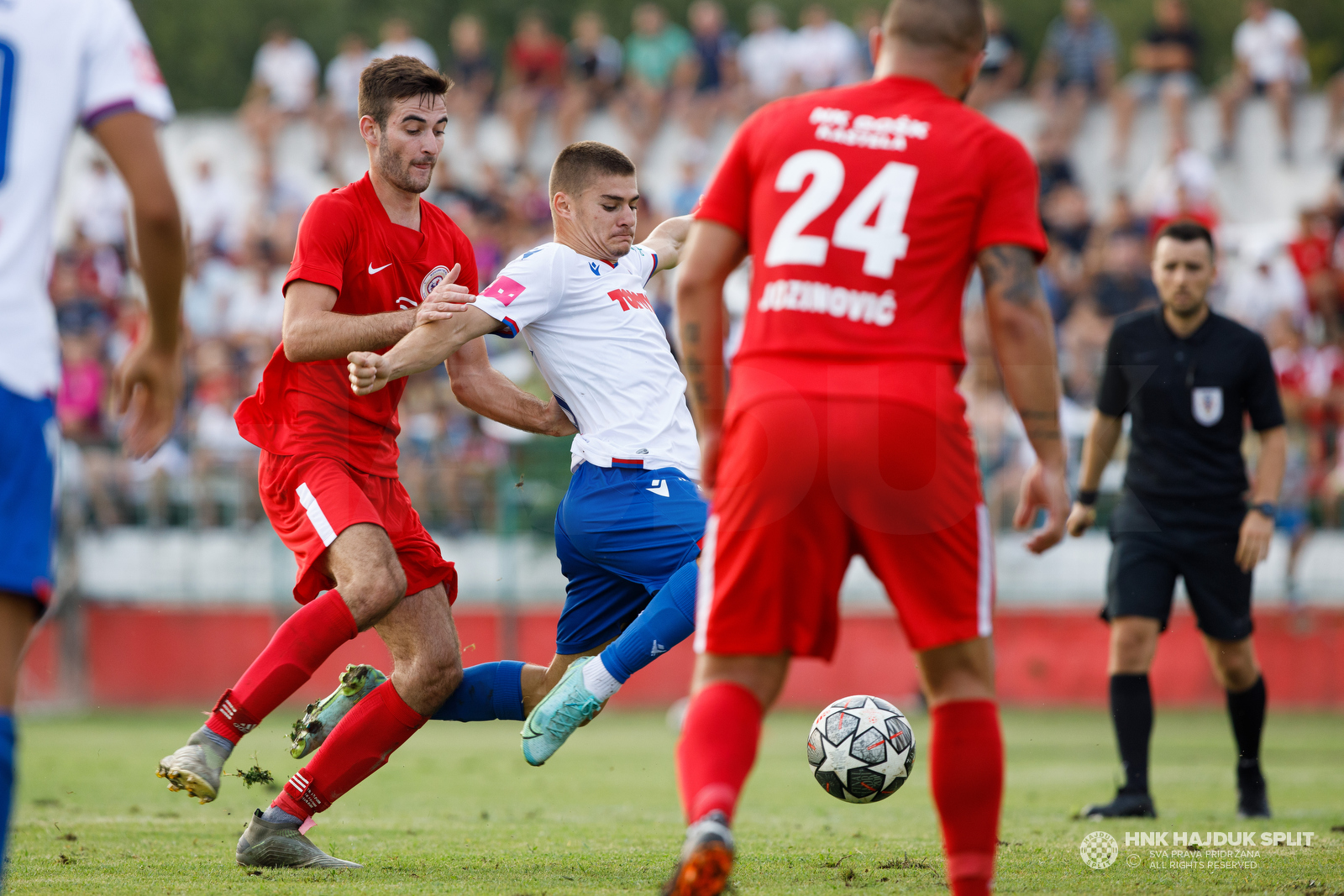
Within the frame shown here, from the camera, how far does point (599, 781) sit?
32.4ft

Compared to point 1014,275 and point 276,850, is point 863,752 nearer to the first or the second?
point 276,850

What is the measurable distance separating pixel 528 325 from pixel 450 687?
4.95 feet

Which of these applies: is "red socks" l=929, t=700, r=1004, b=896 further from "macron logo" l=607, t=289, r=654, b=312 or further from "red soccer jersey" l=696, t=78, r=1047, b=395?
"macron logo" l=607, t=289, r=654, b=312

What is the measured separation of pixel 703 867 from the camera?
142 inches

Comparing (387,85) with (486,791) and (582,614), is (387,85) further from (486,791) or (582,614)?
(486,791)

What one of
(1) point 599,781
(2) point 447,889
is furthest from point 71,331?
(2) point 447,889

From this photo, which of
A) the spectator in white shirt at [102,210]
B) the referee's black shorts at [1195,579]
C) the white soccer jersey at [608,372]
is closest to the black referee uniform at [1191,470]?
the referee's black shorts at [1195,579]

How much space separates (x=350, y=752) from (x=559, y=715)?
32.7 inches

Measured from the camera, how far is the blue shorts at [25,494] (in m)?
3.37

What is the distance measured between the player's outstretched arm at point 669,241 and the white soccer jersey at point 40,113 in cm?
349

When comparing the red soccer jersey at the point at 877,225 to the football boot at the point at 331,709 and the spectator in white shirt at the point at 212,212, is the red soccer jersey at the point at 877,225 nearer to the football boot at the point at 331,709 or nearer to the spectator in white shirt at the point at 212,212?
the football boot at the point at 331,709

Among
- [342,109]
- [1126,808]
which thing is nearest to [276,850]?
[1126,808]

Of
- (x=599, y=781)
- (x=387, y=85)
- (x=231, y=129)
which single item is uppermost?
(x=231, y=129)

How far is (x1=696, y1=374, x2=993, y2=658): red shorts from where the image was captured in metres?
3.89
